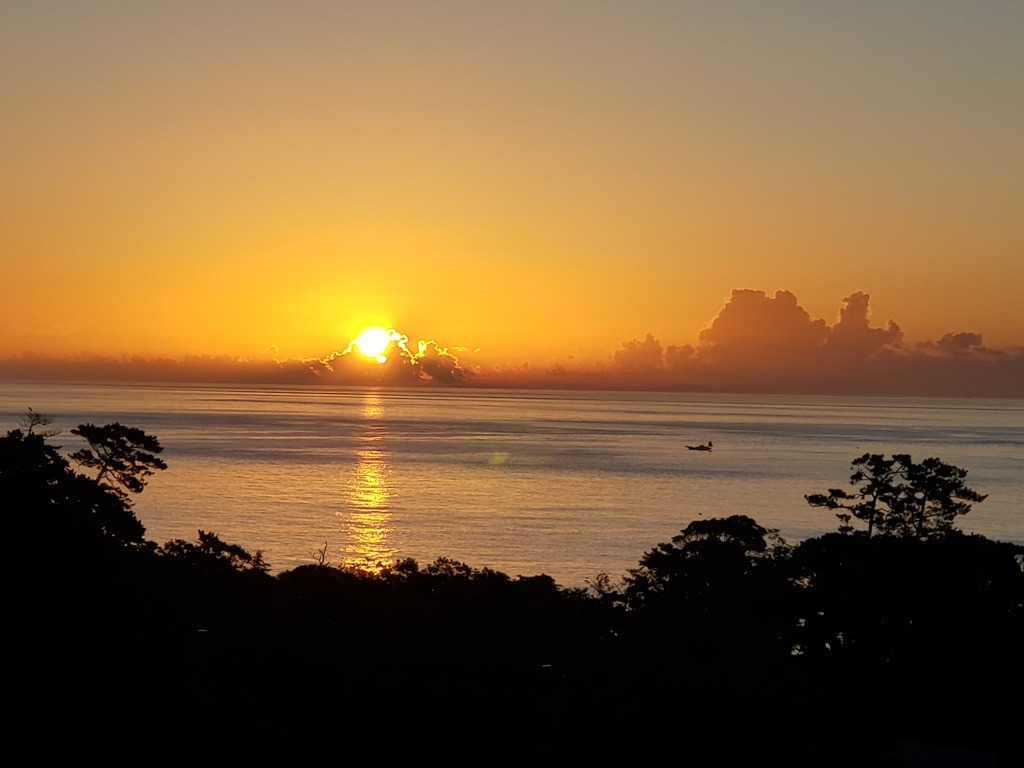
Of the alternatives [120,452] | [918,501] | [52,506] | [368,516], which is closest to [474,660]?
[52,506]

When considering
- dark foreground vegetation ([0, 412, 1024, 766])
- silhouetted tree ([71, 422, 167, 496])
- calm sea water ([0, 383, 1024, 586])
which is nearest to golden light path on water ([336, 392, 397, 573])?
calm sea water ([0, 383, 1024, 586])

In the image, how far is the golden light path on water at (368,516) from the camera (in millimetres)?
65375

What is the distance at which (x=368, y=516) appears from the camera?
273 ft

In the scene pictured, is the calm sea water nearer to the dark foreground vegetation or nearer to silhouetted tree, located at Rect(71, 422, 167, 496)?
silhouetted tree, located at Rect(71, 422, 167, 496)

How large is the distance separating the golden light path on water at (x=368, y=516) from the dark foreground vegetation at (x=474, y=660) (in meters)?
20.2

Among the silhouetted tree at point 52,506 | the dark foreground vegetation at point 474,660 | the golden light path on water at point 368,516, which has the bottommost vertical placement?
the golden light path on water at point 368,516

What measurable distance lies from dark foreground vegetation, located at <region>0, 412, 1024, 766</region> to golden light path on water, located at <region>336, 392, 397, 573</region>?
795 inches

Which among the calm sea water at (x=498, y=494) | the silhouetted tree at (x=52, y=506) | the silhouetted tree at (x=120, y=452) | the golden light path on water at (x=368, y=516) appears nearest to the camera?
the silhouetted tree at (x=52, y=506)

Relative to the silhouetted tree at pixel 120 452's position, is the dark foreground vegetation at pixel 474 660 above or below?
below

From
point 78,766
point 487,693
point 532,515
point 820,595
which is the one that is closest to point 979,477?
point 532,515

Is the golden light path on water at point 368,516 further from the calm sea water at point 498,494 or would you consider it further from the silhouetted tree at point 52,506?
the silhouetted tree at point 52,506

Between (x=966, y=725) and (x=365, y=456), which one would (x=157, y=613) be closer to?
(x=966, y=725)

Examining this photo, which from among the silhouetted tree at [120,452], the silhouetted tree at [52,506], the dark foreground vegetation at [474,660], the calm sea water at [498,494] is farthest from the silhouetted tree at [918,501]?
the silhouetted tree at [52,506]

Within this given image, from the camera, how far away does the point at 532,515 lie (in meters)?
83.2
